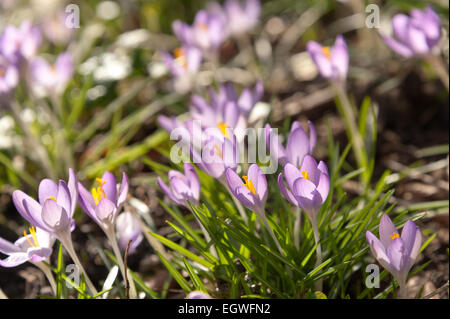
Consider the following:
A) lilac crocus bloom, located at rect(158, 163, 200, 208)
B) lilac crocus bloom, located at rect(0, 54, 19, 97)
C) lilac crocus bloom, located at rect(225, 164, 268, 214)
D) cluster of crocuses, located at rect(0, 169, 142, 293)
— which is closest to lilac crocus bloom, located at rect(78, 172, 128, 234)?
cluster of crocuses, located at rect(0, 169, 142, 293)

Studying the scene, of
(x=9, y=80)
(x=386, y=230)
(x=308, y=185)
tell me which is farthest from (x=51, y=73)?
(x=386, y=230)

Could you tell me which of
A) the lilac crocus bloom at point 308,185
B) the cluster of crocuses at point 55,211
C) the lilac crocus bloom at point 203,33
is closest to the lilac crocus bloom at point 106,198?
the cluster of crocuses at point 55,211

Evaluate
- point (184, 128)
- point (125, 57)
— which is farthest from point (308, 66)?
point (184, 128)

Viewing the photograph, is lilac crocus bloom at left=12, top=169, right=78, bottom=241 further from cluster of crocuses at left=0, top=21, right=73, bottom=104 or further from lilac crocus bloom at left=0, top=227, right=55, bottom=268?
cluster of crocuses at left=0, top=21, right=73, bottom=104

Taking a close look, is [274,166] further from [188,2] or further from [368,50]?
[188,2]

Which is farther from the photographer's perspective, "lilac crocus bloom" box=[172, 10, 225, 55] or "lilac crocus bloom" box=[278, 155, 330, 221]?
"lilac crocus bloom" box=[172, 10, 225, 55]
